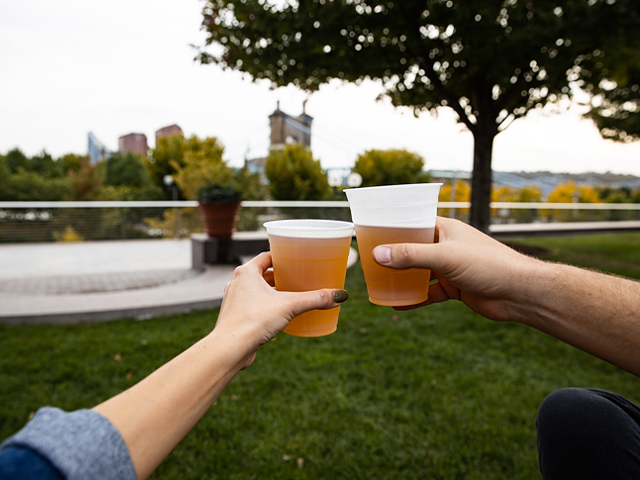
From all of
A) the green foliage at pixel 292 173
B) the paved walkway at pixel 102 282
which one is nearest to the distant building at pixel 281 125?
the paved walkway at pixel 102 282

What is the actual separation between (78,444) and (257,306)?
0.41m

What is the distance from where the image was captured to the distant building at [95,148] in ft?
120

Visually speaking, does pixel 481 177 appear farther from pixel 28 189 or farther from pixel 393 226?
pixel 28 189

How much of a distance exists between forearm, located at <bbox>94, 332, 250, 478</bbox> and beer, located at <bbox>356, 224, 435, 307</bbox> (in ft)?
1.41

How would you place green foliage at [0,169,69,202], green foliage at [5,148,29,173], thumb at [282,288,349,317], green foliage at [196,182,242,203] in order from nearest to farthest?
thumb at [282,288,349,317] < green foliage at [196,182,242,203] < green foliage at [0,169,69,202] < green foliage at [5,148,29,173]

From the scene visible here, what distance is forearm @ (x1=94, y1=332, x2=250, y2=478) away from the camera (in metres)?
0.64

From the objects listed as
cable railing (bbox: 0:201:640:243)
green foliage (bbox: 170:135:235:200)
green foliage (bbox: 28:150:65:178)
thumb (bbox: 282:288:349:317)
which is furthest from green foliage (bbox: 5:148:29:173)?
thumb (bbox: 282:288:349:317)

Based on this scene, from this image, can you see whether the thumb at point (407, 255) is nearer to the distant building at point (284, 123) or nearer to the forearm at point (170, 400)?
the forearm at point (170, 400)

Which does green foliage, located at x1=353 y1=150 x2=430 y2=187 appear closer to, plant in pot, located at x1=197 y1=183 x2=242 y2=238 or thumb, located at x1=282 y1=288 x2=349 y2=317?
plant in pot, located at x1=197 y1=183 x2=242 y2=238

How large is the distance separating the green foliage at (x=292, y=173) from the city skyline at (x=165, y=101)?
201 cm

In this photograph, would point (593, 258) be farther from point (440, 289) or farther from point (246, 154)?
point (440, 289)

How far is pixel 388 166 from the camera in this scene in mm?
38312

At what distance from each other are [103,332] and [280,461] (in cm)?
240

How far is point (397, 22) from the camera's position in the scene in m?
5.77
